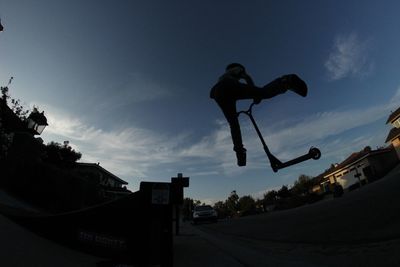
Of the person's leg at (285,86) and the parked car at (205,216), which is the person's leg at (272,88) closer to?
the person's leg at (285,86)

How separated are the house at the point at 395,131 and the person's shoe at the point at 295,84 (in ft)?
130

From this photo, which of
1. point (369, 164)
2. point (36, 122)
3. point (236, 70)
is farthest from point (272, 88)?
point (369, 164)

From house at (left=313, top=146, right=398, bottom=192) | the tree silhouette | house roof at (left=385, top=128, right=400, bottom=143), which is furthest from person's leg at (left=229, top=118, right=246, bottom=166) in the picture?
house roof at (left=385, top=128, right=400, bottom=143)

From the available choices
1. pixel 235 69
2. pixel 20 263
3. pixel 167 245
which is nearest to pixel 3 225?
pixel 20 263

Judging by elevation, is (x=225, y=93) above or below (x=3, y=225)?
above

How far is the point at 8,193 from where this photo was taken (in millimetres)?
8484

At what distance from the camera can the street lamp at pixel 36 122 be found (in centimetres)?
922

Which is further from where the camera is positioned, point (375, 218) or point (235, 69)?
point (375, 218)

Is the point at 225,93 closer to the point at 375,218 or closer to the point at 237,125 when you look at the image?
the point at 237,125

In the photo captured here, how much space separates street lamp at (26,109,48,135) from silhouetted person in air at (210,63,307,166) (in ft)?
25.6

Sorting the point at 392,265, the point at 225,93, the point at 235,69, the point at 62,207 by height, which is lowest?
the point at 392,265

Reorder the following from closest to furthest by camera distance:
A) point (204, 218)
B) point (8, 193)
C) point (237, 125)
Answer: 1. point (237, 125)
2. point (8, 193)
3. point (204, 218)

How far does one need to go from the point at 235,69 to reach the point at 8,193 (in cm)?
888

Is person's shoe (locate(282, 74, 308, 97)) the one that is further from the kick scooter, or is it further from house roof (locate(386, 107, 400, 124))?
house roof (locate(386, 107, 400, 124))
